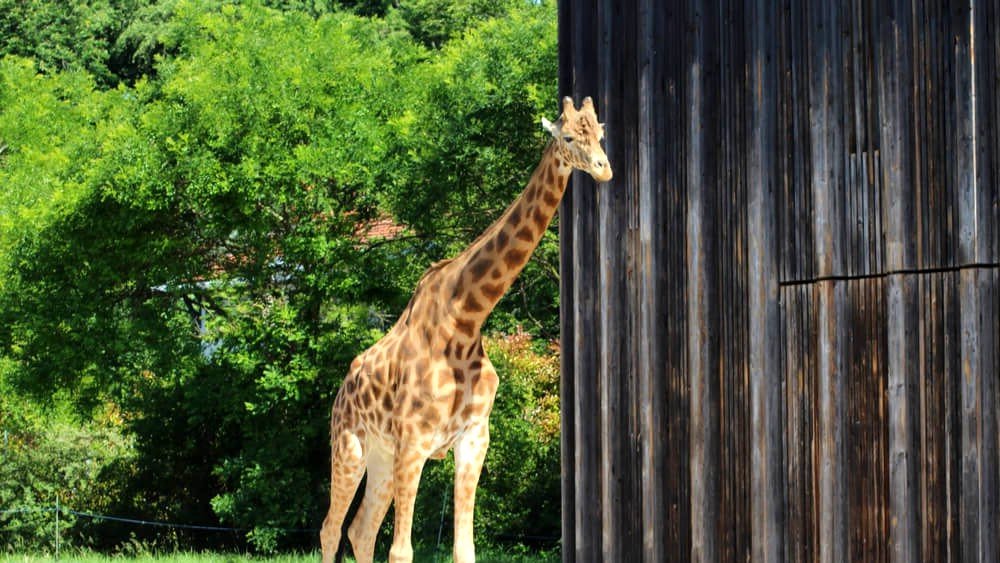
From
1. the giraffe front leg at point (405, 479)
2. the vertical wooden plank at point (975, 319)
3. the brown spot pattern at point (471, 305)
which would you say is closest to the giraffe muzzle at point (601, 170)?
the brown spot pattern at point (471, 305)

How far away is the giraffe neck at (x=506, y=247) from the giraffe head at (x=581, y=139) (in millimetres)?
198

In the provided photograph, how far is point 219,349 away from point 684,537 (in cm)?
886

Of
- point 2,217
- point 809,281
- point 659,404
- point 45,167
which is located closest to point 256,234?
point 2,217

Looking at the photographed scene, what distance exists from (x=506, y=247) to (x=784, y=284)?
1785mm

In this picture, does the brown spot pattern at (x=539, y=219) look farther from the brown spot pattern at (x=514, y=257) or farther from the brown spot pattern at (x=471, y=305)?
the brown spot pattern at (x=471, y=305)

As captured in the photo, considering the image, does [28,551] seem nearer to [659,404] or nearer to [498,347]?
[498,347]

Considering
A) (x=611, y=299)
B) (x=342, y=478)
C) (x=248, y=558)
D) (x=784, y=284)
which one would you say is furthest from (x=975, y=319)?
(x=248, y=558)

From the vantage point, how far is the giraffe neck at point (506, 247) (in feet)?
27.8

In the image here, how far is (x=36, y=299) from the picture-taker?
16.6 meters

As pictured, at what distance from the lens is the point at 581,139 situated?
8.03 m

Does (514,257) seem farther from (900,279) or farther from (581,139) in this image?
(900,279)

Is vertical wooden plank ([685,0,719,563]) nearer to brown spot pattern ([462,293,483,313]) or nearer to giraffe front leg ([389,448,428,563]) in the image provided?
brown spot pattern ([462,293,483,313])

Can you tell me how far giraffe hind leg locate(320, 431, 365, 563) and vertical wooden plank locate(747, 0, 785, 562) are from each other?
10.1 feet

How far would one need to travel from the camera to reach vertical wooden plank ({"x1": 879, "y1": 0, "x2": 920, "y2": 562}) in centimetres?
716
